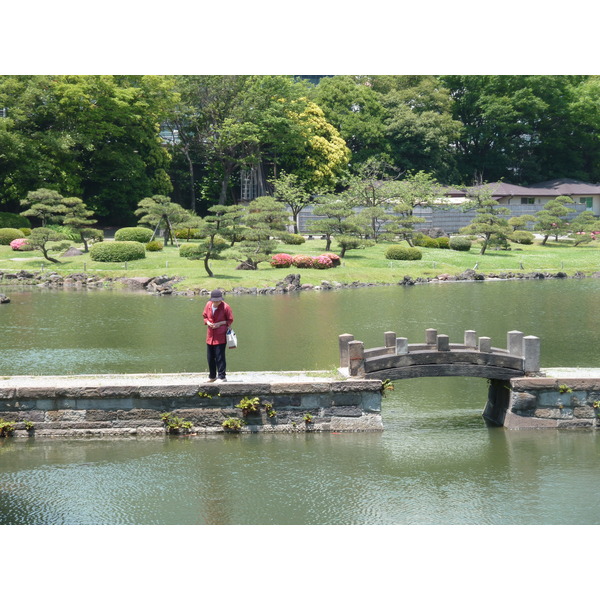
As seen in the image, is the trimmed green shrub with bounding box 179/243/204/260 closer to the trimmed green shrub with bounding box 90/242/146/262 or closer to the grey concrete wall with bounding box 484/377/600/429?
the trimmed green shrub with bounding box 90/242/146/262

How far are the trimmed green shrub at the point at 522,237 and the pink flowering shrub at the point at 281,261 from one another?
62.6 feet

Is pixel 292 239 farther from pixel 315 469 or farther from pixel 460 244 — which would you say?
pixel 315 469

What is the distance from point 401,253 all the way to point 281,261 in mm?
8104

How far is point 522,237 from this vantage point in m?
59.5

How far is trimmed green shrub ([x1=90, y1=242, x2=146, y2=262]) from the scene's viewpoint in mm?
48125

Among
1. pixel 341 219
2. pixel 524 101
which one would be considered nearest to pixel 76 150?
pixel 341 219

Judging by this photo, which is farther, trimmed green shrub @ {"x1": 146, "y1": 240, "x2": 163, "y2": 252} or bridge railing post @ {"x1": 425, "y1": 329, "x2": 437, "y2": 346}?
trimmed green shrub @ {"x1": 146, "y1": 240, "x2": 163, "y2": 252}

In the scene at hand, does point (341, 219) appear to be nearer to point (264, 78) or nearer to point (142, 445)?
point (264, 78)

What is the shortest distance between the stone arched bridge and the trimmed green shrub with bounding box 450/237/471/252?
39.4 meters

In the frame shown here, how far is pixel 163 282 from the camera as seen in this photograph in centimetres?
4344

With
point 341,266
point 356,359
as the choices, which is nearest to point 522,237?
point 341,266

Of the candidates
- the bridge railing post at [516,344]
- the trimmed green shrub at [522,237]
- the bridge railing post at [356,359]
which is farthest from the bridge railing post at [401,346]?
the trimmed green shrub at [522,237]

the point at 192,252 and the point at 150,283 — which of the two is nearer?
the point at 150,283

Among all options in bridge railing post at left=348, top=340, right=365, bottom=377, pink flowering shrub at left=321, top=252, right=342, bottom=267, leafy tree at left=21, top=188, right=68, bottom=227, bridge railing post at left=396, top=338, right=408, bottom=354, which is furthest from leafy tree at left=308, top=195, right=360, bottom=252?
bridge railing post at left=348, top=340, right=365, bottom=377
